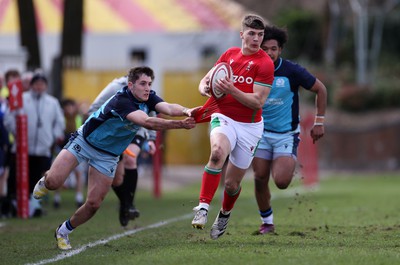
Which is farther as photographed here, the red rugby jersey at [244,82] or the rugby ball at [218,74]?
the red rugby jersey at [244,82]

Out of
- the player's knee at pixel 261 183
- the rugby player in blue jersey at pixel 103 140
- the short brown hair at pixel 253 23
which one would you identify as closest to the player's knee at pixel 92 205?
the rugby player in blue jersey at pixel 103 140

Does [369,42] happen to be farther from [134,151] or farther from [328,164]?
[134,151]

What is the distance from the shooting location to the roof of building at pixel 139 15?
3869cm

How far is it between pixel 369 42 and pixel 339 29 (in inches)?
61.3

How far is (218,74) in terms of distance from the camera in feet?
32.0

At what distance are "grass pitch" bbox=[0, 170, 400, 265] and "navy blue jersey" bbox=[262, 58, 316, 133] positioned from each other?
1159 millimetres

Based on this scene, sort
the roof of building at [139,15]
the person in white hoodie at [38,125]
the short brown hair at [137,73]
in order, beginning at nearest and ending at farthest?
the short brown hair at [137,73]
the person in white hoodie at [38,125]
the roof of building at [139,15]

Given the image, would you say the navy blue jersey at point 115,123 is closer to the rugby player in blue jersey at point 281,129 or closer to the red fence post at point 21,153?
the rugby player in blue jersey at point 281,129

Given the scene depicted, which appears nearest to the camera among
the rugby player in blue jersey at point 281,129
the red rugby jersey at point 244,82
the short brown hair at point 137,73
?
the short brown hair at point 137,73

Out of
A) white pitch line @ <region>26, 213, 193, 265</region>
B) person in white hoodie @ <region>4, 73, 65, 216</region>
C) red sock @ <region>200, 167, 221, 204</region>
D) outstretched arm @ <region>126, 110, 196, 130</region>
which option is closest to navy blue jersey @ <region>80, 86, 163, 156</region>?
outstretched arm @ <region>126, 110, 196, 130</region>

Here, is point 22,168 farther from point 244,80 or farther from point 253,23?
point 253,23

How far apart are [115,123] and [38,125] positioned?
5968 mm

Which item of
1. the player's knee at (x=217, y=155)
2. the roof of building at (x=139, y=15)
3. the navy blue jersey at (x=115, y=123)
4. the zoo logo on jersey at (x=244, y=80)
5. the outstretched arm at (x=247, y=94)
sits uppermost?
the roof of building at (x=139, y=15)

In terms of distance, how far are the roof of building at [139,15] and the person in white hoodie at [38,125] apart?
22909mm
